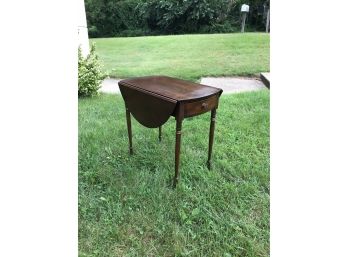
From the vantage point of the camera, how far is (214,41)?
6398mm

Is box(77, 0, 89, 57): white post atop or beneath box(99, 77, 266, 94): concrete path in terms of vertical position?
atop

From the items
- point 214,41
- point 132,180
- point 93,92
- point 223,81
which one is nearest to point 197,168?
point 132,180

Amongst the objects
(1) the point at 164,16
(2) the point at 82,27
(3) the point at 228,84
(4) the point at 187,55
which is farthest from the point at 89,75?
(1) the point at 164,16

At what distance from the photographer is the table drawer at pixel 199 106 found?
5.58 ft

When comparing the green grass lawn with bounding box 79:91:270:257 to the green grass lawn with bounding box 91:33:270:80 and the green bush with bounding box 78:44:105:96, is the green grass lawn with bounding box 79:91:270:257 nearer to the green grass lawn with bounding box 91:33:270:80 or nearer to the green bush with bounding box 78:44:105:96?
the green bush with bounding box 78:44:105:96

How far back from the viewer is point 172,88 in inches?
74.0

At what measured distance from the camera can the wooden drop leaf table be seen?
169 cm

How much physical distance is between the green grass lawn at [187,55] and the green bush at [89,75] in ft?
2.39

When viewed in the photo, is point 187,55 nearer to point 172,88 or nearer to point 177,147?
point 172,88

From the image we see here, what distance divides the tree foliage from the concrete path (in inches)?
61.5

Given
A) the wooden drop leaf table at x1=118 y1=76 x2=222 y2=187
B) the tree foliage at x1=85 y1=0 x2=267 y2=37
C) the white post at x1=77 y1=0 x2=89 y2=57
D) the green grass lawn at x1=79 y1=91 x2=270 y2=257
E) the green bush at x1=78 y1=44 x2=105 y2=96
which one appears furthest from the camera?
the tree foliage at x1=85 y1=0 x2=267 y2=37

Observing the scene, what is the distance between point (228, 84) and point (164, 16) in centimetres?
249

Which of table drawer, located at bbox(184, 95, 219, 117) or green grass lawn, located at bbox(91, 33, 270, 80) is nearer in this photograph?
table drawer, located at bbox(184, 95, 219, 117)

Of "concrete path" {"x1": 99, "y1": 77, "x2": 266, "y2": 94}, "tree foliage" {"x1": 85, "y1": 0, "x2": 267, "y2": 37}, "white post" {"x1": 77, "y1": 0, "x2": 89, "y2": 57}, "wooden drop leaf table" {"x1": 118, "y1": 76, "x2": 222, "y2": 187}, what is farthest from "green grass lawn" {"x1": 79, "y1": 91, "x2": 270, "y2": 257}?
"tree foliage" {"x1": 85, "y1": 0, "x2": 267, "y2": 37}
